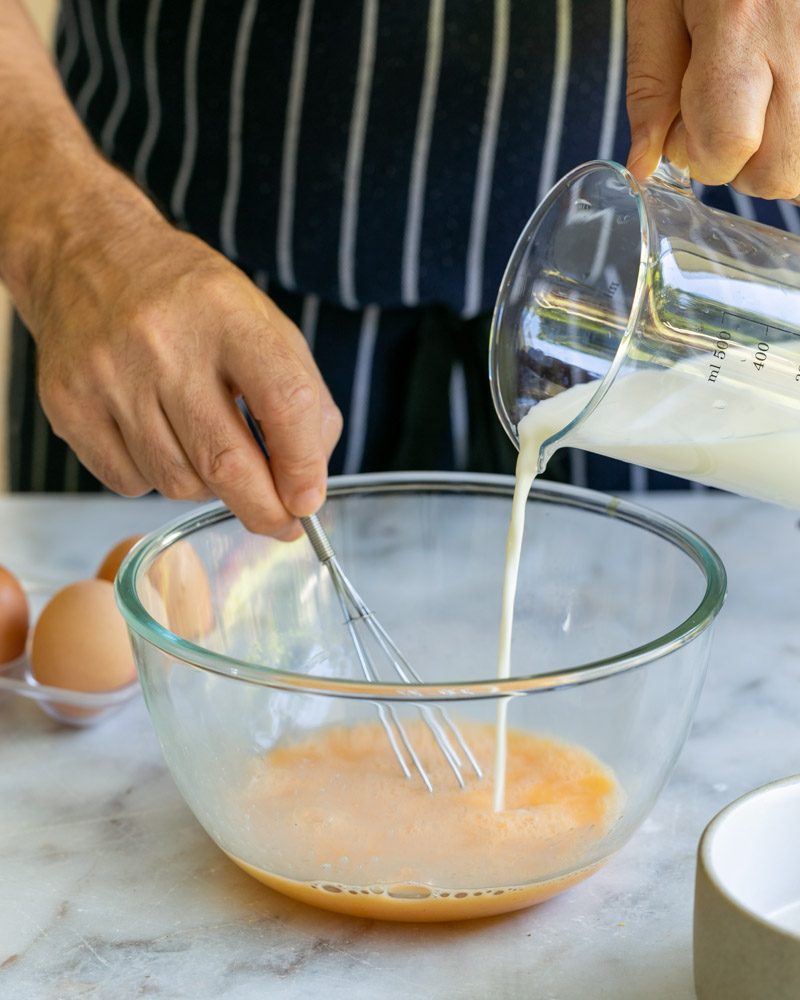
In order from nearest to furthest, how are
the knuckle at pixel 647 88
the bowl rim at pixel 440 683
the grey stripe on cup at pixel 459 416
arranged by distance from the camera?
the bowl rim at pixel 440 683 → the knuckle at pixel 647 88 → the grey stripe on cup at pixel 459 416

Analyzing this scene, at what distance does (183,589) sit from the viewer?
3.24 ft

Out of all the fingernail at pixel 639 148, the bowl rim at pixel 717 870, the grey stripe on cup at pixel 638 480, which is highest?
the fingernail at pixel 639 148

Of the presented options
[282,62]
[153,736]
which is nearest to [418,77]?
[282,62]

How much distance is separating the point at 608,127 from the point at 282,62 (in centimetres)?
34

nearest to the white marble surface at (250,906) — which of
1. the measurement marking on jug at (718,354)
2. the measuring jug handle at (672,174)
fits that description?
the measurement marking on jug at (718,354)

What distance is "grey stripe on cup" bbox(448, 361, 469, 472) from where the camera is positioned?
1.54 metres

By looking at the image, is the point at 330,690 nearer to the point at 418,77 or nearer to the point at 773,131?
the point at 773,131

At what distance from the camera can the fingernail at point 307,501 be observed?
0.94 metres

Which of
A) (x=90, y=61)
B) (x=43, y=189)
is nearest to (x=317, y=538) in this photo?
(x=43, y=189)

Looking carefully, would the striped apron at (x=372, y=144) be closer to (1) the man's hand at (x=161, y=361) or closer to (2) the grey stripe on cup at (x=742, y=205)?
(2) the grey stripe on cup at (x=742, y=205)

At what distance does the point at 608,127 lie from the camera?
1381 millimetres

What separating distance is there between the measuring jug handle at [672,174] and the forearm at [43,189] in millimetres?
387

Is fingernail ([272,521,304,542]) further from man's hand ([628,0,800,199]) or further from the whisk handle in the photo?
man's hand ([628,0,800,199])

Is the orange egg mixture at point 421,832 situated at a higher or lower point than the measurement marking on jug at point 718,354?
lower
